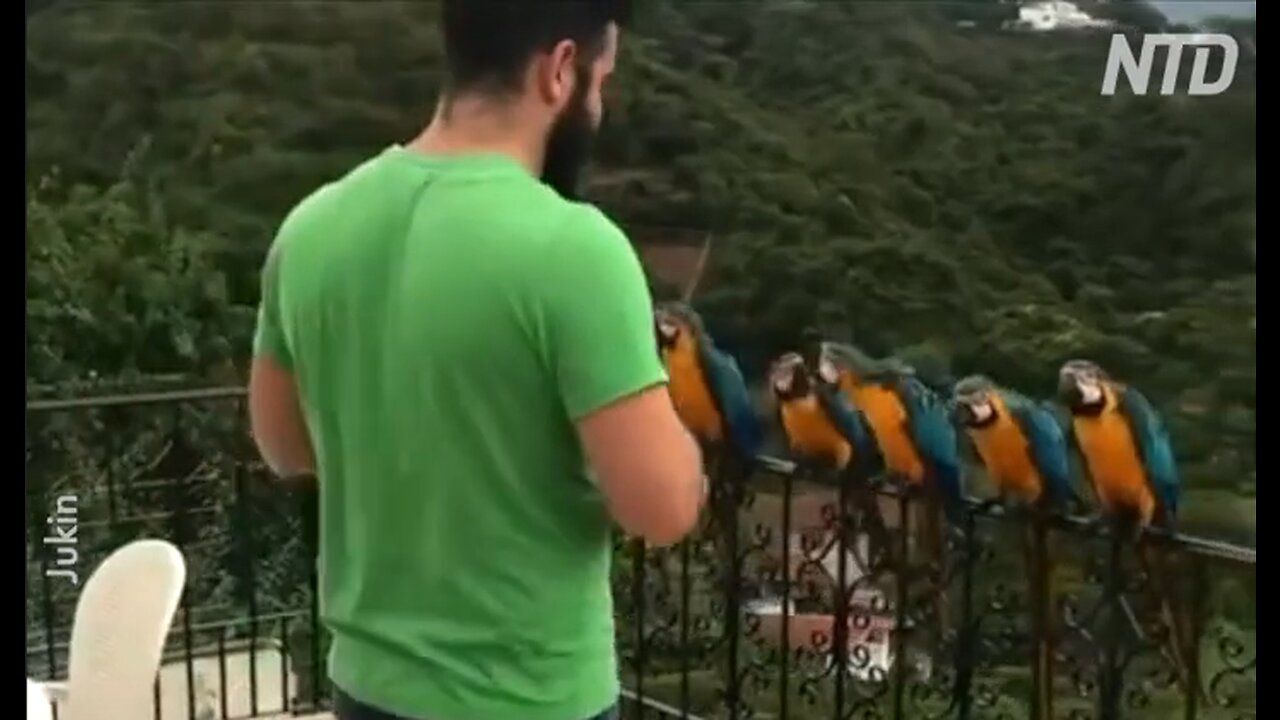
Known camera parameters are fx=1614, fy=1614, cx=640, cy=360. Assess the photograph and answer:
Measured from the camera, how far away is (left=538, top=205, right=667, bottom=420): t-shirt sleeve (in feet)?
3.43

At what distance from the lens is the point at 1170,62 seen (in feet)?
6.23

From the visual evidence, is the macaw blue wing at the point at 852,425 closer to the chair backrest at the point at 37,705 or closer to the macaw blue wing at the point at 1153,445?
the macaw blue wing at the point at 1153,445

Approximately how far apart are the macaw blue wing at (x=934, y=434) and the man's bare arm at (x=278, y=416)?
3.16 ft

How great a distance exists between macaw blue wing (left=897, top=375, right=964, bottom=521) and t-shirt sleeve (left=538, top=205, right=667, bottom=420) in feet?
3.45

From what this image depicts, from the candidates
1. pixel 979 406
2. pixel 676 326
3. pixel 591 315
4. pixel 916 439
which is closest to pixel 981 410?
pixel 979 406

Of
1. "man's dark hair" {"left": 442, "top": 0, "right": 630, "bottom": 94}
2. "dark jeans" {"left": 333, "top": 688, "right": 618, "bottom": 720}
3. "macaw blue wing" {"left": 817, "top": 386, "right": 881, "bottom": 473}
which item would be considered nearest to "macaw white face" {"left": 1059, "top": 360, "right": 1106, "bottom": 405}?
"macaw blue wing" {"left": 817, "top": 386, "right": 881, "bottom": 473}

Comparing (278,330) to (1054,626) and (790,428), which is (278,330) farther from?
(1054,626)

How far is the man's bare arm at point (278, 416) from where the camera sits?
127cm

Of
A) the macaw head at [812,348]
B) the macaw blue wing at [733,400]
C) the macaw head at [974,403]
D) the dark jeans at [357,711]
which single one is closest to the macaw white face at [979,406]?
the macaw head at [974,403]

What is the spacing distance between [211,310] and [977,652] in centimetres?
128

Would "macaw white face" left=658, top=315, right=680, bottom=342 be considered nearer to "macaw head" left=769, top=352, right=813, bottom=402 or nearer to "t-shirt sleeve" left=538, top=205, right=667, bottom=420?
"macaw head" left=769, top=352, right=813, bottom=402

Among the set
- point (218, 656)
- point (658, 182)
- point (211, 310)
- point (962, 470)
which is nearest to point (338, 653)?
point (962, 470)

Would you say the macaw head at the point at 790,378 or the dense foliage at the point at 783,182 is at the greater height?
the dense foliage at the point at 783,182

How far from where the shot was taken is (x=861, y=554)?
226 cm
